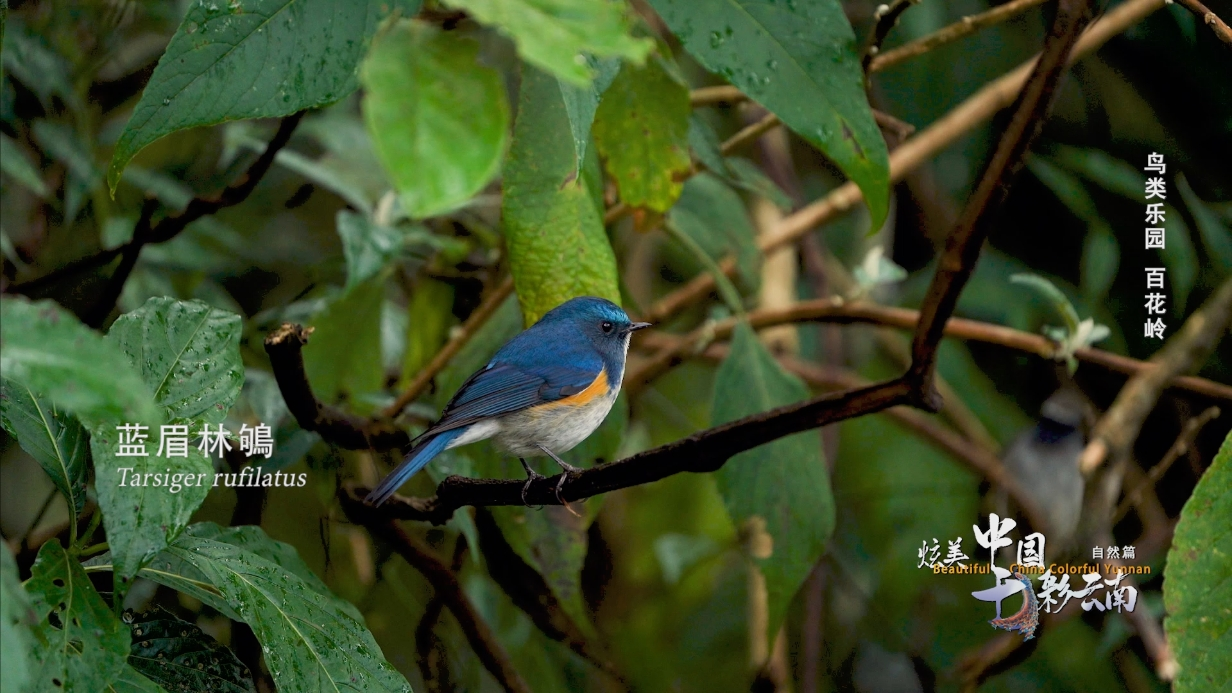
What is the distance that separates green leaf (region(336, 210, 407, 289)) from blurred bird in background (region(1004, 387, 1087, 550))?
207 centimetres

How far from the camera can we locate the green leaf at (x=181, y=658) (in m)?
1.50

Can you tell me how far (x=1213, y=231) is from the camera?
300 centimetres

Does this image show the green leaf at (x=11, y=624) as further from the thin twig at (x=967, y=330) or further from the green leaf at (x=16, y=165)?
the thin twig at (x=967, y=330)

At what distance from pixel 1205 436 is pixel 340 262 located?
2657 millimetres

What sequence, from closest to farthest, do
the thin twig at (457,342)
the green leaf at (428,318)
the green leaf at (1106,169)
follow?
the thin twig at (457,342), the green leaf at (428,318), the green leaf at (1106,169)

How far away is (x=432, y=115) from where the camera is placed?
0.86 metres

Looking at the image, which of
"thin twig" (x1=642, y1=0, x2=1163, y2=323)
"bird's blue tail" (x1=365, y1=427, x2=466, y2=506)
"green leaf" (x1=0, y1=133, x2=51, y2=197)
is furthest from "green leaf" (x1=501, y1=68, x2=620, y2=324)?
"thin twig" (x1=642, y1=0, x2=1163, y2=323)

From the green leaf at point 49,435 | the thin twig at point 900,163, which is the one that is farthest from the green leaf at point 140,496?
the thin twig at point 900,163

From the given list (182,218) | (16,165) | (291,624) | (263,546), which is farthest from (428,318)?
(291,624)

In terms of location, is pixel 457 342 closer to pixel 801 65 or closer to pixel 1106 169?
pixel 801 65

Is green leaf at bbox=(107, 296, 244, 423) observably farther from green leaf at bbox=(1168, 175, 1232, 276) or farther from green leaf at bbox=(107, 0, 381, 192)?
green leaf at bbox=(1168, 175, 1232, 276)

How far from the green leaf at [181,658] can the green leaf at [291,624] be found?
0.28 ft

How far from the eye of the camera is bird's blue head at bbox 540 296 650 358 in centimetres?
220

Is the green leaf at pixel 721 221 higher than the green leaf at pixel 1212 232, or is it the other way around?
the green leaf at pixel 721 221
